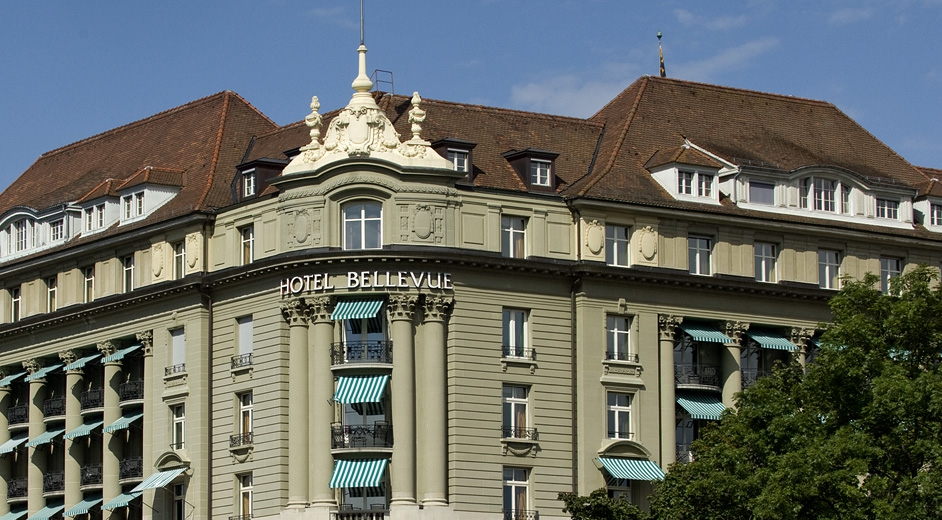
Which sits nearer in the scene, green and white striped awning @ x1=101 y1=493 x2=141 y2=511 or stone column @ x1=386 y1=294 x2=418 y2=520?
stone column @ x1=386 y1=294 x2=418 y2=520

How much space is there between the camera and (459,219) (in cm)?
12912

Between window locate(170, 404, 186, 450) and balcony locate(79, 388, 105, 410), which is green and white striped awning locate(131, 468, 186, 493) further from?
balcony locate(79, 388, 105, 410)

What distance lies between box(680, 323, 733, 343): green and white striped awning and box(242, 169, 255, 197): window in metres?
20.0

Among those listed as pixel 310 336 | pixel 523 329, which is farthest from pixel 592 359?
pixel 310 336

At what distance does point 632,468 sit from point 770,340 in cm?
1003

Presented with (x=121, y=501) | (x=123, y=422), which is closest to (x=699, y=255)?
(x=123, y=422)

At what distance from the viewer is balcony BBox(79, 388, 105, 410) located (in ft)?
460

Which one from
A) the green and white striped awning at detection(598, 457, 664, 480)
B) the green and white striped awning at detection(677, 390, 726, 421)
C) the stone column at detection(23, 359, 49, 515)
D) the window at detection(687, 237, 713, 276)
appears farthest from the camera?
the stone column at detection(23, 359, 49, 515)

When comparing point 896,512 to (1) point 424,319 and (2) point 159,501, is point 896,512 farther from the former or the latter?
(2) point 159,501

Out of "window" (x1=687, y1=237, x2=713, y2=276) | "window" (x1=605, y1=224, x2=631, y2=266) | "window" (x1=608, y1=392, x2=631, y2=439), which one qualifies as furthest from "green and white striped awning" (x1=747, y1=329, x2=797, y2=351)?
"window" (x1=608, y1=392, x2=631, y2=439)

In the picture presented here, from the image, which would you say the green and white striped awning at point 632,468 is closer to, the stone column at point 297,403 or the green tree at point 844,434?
the green tree at point 844,434

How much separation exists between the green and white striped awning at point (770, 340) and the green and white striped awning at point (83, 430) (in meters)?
30.3

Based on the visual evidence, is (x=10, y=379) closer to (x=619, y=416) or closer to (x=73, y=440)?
(x=73, y=440)

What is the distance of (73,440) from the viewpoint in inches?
5546
